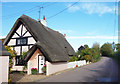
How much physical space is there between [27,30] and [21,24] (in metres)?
1.43

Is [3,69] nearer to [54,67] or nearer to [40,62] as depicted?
[40,62]

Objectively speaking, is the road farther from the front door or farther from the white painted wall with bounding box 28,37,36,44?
the white painted wall with bounding box 28,37,36,44

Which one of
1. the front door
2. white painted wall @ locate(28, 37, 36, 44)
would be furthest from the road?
white painted wall @ locate(28, 37, 36, 44)

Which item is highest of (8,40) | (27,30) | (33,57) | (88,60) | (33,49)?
(27,30)

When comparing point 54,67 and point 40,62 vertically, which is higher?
point 40,62

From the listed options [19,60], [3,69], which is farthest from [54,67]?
[3,69]

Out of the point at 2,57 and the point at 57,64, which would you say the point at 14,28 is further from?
the point at 2,57

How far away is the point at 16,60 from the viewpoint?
17281 millimetres

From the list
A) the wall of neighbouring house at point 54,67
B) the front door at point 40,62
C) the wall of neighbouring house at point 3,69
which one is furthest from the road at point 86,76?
the wall of neighbouring house at point 3,69

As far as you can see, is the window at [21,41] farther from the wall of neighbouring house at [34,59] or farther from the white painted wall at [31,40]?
the wall of neighbouring house at [34,59]

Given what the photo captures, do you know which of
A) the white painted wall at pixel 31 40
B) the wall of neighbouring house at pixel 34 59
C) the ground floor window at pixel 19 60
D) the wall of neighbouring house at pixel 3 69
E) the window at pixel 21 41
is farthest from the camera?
the window at pixel 21 41

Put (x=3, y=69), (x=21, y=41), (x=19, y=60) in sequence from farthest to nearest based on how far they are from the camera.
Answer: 1. (x=21, y=41)
2. (x=19, y=60)
3. (x=3, y=69)

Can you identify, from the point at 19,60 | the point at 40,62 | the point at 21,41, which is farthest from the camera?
the point at 21,41

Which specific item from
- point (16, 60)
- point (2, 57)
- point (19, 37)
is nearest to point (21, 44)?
point (19, 37)
